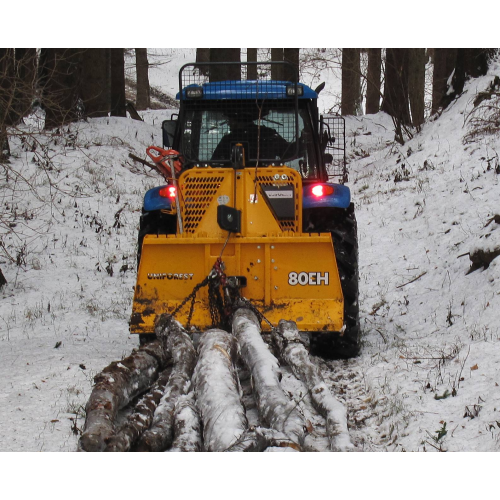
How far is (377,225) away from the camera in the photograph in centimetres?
1113

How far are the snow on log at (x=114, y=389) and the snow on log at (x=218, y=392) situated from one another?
390 millimetres

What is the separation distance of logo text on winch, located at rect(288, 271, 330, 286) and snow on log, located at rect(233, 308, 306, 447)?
1.66 ft

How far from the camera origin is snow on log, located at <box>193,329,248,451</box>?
3.76m

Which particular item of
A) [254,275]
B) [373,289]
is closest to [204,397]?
[254,275]

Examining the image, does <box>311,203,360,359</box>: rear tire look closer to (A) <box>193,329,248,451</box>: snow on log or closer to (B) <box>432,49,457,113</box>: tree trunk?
(A) <box>193,329,248,451</box>: snow on log

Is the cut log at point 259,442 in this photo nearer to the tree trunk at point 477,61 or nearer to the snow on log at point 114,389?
the snow on log at point 114,389

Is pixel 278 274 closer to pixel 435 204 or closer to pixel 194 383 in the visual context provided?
pixel 194 383

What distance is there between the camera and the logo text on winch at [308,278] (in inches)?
238

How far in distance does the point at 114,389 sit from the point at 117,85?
15.4 meters

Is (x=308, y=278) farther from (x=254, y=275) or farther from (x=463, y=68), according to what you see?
(x=463, y=68)

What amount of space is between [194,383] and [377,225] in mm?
7119

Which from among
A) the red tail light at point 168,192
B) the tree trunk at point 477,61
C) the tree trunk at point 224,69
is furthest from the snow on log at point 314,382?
the tree trunk at point 224,69

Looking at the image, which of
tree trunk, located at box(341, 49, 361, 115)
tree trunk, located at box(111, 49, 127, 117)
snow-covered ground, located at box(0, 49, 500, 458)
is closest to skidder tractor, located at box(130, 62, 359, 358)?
snow-covered ground, located at box(0, 49, 500, 458)

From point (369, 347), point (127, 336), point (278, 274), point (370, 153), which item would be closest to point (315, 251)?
point (278, 274)
